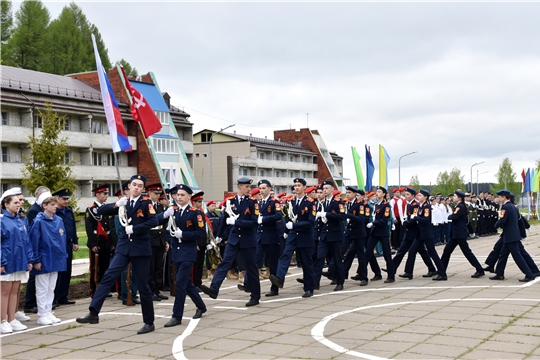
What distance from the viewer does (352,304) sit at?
35.3 ft

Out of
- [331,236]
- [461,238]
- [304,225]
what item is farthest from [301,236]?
[461,238]

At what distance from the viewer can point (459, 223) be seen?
1449cm

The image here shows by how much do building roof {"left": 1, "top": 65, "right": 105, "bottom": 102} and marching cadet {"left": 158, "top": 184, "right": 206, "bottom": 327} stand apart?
3965 centimetres

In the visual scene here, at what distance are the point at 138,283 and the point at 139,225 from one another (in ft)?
2.64

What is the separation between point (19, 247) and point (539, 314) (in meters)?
7.61

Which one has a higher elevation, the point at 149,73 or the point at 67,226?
the point at 149,73

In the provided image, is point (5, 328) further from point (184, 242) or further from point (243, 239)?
point (243, 239)

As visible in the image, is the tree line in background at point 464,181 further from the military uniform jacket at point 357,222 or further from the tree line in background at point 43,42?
the military uniform jacket at point 357,222

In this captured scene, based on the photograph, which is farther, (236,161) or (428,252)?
(236,161)

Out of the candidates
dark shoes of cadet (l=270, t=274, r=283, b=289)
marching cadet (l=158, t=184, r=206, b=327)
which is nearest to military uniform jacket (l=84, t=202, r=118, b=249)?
marching cadet (l=158, t=184, r=206, b=327)

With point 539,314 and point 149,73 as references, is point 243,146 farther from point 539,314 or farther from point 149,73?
point 539,314

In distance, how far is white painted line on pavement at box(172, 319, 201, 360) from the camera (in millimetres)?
7301

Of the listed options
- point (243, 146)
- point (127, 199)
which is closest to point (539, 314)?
point (127, 199)

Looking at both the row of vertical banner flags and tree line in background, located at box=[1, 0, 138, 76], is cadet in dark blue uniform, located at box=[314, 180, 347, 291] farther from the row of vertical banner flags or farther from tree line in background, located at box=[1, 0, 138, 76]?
tree line in background, located at box=[1, 0, 138, 76]
